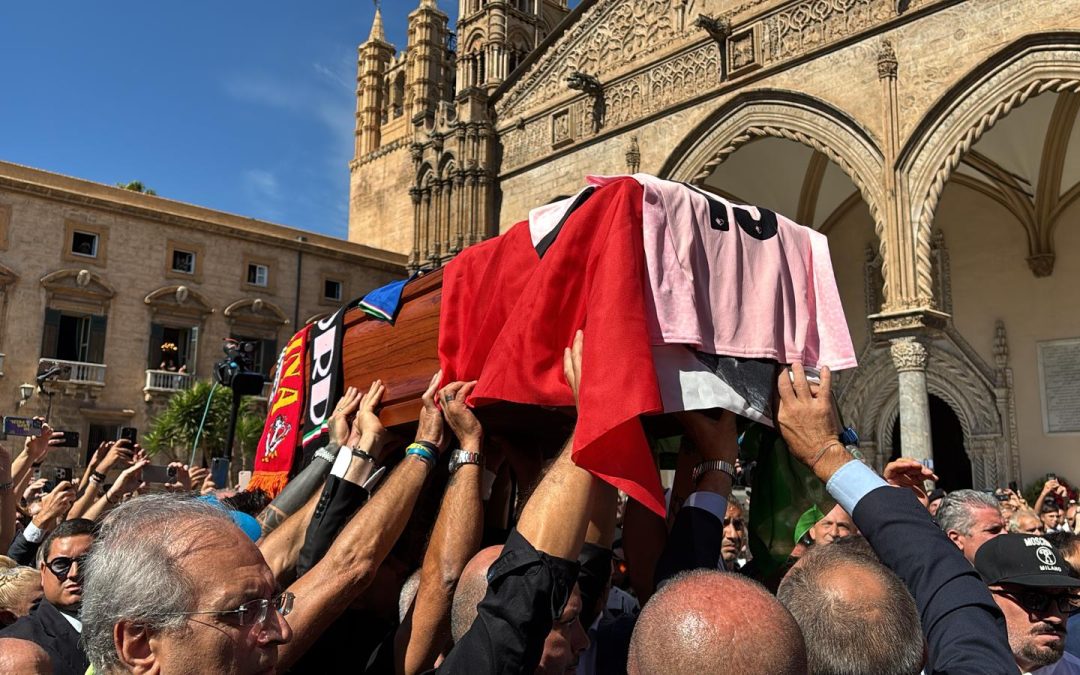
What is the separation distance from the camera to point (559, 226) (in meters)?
2.67

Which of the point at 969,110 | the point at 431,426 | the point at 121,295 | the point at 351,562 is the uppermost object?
the point at 969,110

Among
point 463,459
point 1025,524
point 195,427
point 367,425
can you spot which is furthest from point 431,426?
point 195,427

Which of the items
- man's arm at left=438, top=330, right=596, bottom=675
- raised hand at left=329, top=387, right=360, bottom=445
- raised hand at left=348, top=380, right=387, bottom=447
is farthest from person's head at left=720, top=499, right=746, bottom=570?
man's arm at left=438, top=330, right=596, bottom=675

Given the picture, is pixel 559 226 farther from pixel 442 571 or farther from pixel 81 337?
pixel 81 337

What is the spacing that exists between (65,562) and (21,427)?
217 centimetres

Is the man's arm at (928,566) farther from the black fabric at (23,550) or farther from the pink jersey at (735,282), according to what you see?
the black fabric at (23,550)

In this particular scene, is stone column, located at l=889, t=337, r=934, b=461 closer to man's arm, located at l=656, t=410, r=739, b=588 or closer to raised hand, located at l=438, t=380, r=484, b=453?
man's arm, located at l=656, t=410, r=739, b=588

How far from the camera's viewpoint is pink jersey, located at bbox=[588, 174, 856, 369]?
2466 mm

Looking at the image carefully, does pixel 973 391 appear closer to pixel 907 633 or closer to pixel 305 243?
pixel 907 633

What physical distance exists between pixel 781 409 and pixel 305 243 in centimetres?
2435

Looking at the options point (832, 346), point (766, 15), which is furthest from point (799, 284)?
point (766, 15)

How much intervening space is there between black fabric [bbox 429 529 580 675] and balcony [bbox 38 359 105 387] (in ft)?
70.6

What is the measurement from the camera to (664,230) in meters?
2.58

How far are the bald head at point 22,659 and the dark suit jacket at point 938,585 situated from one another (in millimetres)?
1778
